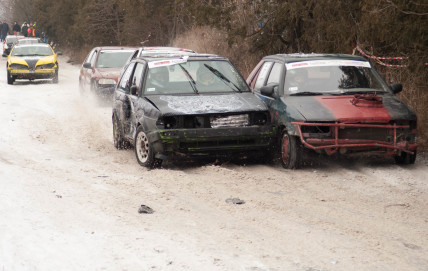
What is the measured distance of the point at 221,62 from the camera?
1142 cm

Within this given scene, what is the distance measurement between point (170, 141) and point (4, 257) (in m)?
4.13

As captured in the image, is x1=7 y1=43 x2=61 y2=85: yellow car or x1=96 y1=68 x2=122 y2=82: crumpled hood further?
x1=7 y1=43 x2=61 y2=85: yellow car

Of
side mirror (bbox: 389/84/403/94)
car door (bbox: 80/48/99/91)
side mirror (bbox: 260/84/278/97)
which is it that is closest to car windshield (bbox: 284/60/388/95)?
side mirror (bbox: 389/84/403/94)

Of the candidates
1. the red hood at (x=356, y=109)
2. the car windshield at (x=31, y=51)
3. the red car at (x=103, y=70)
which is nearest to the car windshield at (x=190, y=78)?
the red hood at (x=356, y=109)

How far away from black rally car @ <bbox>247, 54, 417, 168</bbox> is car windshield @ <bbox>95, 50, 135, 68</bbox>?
11.0 metres

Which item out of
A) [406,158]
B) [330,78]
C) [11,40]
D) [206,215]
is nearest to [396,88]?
[330,78]

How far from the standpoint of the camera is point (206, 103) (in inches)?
400

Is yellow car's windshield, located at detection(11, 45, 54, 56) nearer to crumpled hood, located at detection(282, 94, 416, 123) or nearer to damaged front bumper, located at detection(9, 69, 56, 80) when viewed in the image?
damaged front bumper, located at detection(9, 69, 56, 80)

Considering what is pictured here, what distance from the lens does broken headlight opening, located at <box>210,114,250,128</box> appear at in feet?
32.4

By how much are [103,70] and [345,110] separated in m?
12.4

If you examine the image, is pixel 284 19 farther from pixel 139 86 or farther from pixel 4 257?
pixel 4 257

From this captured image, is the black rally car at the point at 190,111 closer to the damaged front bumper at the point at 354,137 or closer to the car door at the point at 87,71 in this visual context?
the damaged front bumper at the point at 354,137

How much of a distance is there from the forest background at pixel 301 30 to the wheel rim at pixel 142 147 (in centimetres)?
445

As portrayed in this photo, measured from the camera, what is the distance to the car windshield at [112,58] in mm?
21547
